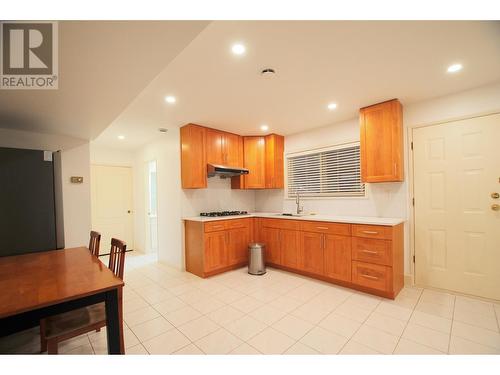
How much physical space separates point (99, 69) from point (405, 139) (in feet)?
11.0

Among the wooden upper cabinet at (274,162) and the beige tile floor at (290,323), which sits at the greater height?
the wooden upper cabinet at (274,162)

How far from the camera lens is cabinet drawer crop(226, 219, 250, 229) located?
3.63 meters

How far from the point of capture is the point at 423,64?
6.52ft

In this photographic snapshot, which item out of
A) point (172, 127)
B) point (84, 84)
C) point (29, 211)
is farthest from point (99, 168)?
point (84, 84)

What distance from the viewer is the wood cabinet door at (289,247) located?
340 cm

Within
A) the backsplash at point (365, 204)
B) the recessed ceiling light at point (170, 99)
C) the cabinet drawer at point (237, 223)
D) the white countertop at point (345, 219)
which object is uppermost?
the recessed ceiling light at point (170, 99)

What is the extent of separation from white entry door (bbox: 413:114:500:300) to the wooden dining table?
3.32 meters

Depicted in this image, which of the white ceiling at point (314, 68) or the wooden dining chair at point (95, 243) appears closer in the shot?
the white ceiling at point (314, 68)

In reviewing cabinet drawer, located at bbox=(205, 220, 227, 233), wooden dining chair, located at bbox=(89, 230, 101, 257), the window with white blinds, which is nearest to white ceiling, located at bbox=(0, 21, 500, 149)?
the window with white blinds

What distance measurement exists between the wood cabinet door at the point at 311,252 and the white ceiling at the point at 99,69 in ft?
8.92

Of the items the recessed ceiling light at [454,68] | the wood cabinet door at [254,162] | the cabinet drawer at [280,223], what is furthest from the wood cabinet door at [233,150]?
the recessed ceiling light at [454,68]

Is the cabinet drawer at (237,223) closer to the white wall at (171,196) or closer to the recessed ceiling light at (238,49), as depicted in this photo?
the white wall at (171,196)

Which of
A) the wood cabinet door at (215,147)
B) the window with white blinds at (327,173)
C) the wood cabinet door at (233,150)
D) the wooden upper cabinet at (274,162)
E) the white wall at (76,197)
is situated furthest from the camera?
the wooden upper cabinet at (274,162)

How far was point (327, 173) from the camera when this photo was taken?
149 inches
